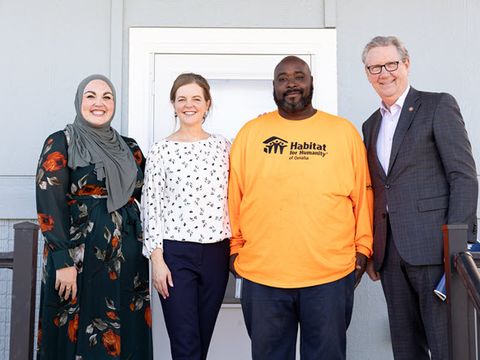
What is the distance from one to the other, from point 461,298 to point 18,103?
3.05m

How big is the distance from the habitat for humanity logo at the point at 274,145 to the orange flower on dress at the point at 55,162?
99cm

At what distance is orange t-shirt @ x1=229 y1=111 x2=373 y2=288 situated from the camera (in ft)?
9.13

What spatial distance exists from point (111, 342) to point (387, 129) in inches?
68.1

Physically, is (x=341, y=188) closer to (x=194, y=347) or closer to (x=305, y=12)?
(x=194, y=347)

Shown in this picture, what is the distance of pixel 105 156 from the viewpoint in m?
3.11

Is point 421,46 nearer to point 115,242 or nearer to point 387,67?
point 387,67

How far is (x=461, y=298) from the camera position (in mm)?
2611

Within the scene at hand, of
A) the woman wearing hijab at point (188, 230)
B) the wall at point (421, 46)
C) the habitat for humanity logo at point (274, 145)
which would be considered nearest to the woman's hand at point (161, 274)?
the woman wearing hijab at point (188, 230)

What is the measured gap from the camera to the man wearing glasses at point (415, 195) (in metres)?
2.74

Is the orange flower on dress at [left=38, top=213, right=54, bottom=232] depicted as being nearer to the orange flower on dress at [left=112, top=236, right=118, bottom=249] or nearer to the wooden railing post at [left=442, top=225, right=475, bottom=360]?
the orange flower on dress at [left=112, top=236, right=118, bottom=249]

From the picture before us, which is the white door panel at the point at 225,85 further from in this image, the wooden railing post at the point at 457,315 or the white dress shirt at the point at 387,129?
the wooden railing post at the point at 457,315

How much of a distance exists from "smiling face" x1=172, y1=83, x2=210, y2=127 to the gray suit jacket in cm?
97

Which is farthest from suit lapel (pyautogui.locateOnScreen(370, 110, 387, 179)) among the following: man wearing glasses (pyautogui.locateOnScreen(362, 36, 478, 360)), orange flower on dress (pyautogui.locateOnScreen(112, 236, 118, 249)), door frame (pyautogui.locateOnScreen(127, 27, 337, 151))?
orange flower on dress (pyautogui.locateOnScreen(112, 236, 118, 249))

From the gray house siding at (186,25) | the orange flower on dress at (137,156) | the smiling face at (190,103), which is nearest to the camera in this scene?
the smiling face at (190,103)
